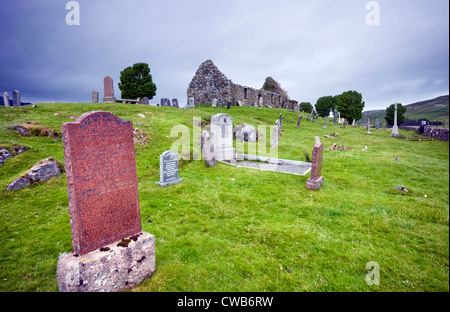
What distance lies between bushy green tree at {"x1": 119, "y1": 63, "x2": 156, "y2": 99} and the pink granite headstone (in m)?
40.1

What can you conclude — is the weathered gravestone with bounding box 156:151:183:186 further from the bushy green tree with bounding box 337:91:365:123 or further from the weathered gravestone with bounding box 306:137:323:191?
the bushy green tree with bounding box 337:91:365:123

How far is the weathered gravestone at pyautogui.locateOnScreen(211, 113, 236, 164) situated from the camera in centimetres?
1212

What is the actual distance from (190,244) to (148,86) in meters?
40.9

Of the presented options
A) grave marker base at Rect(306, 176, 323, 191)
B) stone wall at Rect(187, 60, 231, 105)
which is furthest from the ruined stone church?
grave marker base at Rect(306, 176, 323, 191)

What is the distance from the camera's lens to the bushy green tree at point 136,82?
39.4 meters

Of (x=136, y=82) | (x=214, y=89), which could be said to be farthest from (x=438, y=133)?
(x=136, y=82)

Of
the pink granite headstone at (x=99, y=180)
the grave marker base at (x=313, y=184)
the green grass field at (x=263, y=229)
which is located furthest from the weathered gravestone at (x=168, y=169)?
the grave marker base at (x=313, y=184)

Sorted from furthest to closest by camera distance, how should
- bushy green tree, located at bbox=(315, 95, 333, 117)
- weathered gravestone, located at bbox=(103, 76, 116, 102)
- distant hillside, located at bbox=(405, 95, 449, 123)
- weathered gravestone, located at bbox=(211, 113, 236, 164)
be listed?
distant hillside, located at bbox=(405, 95, 449, 123) → bushy green tree, located at bbox=(315, 95, 333, 117) → weathered gravestone, located at bbox=(103, 76, 116, 102) → weathered gravestone, located at bbox=(211, 113, 236, 164)

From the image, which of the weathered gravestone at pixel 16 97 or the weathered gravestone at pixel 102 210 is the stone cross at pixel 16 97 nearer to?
the weathered gravestone at pixel 16 97

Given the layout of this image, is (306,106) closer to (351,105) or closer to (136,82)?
(351,105)

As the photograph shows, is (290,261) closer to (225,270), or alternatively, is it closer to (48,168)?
(225,270)

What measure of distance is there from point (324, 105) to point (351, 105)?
16061 mm

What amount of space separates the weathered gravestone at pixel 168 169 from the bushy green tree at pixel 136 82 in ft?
118
